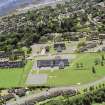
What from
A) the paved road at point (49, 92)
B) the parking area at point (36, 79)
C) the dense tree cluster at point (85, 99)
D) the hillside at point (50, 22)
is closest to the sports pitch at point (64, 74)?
the parking area at point (36, 79)

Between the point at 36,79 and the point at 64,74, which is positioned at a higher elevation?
the point at 64,74

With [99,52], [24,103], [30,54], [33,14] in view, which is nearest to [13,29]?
[33,14]

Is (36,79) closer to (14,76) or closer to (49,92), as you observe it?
(14,76)

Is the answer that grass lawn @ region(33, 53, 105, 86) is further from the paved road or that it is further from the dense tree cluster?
the dense tree cluster

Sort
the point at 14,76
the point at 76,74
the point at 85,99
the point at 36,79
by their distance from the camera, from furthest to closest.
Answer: the point at 14,76 < the point at 36,79 < the point at 76,74 < the point at 85,99

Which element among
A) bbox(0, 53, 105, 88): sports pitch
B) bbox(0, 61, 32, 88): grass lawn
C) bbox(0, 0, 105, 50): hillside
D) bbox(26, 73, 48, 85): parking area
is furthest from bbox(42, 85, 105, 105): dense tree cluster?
bbox(0, 0, 105, 50): hillside

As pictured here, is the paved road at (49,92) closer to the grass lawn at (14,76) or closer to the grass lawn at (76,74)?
the grass lawn at (76,74)

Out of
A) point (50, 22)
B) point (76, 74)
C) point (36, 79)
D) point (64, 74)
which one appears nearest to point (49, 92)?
point (36, 79)

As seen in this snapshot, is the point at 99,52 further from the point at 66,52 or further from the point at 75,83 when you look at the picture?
the point at 75,83
